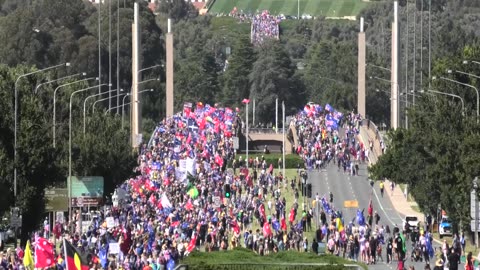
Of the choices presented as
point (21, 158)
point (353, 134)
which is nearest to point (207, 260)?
point (21, 158)

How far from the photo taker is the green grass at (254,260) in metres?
46.9

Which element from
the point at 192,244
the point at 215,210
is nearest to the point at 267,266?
the point at 192,244

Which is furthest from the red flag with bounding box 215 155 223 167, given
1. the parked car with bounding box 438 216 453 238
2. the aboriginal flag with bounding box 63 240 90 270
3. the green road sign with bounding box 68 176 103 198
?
the aboriginal flag with bounding box 63 240 90 270

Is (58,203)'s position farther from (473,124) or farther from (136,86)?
(136,86)

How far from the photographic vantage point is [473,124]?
84.9 metres

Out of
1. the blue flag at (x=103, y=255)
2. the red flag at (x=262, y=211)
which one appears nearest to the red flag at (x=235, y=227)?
the red flag at (x=262, y=211)

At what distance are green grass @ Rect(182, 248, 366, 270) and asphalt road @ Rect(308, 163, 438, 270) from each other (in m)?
47.6

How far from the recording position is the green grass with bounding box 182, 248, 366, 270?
46.9m

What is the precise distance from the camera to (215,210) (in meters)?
90.2

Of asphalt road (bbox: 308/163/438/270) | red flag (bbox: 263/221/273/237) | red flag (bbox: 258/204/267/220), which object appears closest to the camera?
red flag (bbox: 263/221/273/237)

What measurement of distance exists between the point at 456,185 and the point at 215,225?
10.2m

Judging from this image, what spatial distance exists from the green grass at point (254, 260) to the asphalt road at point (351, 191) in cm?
4757

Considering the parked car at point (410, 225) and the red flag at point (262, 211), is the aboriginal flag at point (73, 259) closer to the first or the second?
the parked car at point (410, 225)

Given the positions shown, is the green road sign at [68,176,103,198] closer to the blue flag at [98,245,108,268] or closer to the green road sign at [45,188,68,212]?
the green road sign at [45,188,68,212]
